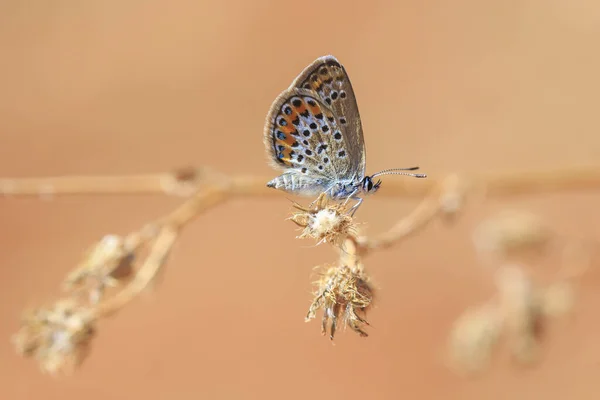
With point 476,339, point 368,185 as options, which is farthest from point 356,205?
point 476,339

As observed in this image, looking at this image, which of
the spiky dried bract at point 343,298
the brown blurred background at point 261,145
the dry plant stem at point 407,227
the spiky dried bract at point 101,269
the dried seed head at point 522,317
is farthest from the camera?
the brown blurred background at point 261,145

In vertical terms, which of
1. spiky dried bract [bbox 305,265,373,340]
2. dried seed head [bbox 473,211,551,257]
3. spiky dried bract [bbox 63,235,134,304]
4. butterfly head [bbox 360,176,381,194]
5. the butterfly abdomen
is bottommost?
spiky dried bract [bbox 305,265,373,340]

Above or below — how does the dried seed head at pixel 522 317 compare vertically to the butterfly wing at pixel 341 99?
below

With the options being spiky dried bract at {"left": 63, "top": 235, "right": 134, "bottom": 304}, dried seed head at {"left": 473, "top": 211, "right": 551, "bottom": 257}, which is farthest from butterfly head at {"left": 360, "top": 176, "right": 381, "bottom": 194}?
dried seed head at {"left": 473, "top": 211, "right": 551, "bottom": 257}

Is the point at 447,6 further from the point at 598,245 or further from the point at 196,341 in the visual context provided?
the point at 598,245

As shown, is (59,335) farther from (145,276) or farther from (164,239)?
(164,239)

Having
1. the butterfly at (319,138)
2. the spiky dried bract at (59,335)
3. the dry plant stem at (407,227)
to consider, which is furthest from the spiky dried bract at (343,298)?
the spiky dried bract at (59,335)

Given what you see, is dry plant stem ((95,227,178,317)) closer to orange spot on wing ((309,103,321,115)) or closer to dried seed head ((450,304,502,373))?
orange spot on wing ((309,103,321,115))

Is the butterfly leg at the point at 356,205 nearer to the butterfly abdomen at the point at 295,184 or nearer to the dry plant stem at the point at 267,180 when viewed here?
the butterfly abdomen at the point at 295,184
